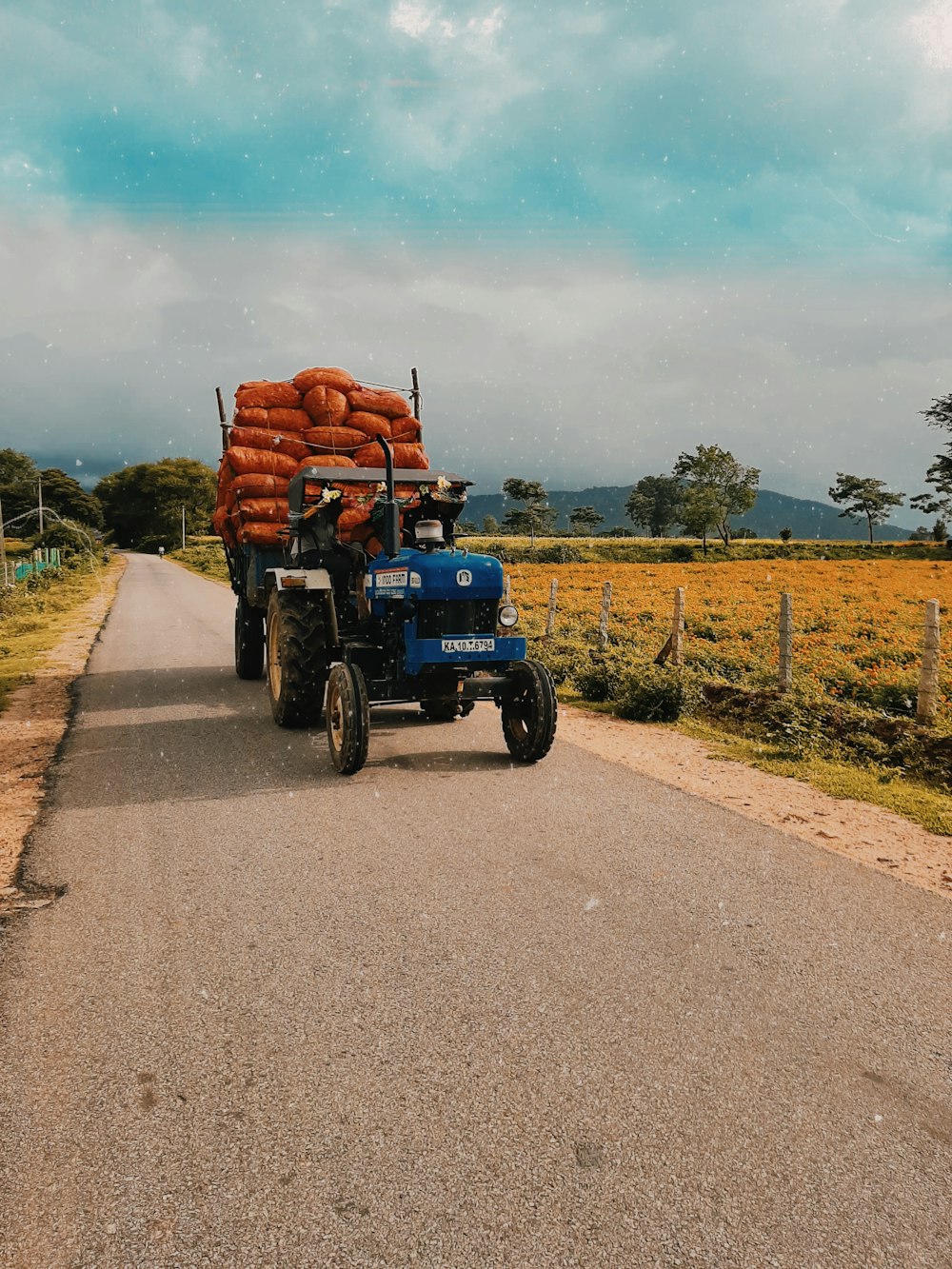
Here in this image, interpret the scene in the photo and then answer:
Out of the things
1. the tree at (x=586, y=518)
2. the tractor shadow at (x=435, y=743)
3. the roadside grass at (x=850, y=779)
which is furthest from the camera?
the tree at (x=586, y=518)

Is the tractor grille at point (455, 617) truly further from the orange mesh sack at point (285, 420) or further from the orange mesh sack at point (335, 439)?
the orange mesh sack at point (285, 420)

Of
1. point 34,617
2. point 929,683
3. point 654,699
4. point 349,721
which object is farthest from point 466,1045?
point 34,617

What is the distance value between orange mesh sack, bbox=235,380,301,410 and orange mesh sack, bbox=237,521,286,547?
1.46 meters

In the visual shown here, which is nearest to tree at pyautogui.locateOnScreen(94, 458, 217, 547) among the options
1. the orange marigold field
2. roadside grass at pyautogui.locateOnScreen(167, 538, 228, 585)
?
roadside grass at pyautogui.locateOnScreen(167, 538, 228, 585)

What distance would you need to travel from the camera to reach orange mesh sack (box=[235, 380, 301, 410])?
33.2 ft

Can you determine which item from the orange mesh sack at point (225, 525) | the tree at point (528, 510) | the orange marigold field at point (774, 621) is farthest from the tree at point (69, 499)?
the orange mesh sack at point (225, 525)

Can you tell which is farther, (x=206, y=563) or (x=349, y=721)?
(x=206, y=563)

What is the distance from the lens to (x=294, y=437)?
10.1 meters

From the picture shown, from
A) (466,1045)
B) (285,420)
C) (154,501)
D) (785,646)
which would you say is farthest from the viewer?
(154,501)

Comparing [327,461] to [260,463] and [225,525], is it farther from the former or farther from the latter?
[225,525]

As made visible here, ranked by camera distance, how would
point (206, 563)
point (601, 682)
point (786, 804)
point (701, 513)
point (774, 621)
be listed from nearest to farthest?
1. point (786, 804)
2. point (601, 682)
3. point (774, 621)
4. point (206, 563)
5. point (701, 513)

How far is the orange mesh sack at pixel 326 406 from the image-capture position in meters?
10.1

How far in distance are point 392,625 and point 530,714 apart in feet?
4.71

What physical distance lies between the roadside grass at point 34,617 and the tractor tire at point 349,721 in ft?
17.1
